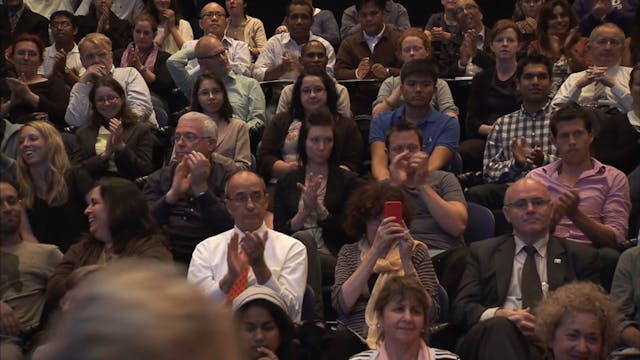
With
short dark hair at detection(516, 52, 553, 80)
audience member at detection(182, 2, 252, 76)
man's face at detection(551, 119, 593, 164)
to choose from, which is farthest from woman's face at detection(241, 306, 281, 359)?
audience member at detection(182, 2, 252, 76)

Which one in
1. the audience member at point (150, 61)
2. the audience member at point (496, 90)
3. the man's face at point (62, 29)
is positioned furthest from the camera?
the man's face at point (62, 29)

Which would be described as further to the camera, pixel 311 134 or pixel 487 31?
pixel 487 31

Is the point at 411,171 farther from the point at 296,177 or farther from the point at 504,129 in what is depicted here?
the point at 504,129

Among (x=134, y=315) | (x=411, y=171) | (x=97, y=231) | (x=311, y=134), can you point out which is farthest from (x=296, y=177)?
(x=134, y=315)

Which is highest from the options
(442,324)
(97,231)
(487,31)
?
(487,31)

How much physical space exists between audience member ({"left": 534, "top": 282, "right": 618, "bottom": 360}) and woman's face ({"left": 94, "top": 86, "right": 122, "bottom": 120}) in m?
3.54

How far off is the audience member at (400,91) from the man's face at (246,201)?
2.04 meters

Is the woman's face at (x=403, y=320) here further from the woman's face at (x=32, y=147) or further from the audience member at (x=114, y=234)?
the woman's face at (x=32, y=147)

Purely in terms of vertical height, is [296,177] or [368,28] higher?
[368,28]

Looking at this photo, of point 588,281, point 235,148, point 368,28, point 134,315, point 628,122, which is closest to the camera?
point 134,315

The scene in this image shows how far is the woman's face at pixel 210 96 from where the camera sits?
736cm

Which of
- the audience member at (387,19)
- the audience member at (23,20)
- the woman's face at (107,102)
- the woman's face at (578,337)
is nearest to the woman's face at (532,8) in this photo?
the audience member at (387,19)

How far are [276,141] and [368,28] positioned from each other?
84.2 inches

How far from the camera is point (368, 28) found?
30.0ft
